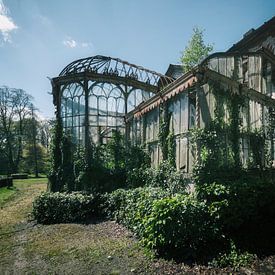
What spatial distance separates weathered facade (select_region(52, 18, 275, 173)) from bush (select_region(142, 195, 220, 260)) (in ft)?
6.50

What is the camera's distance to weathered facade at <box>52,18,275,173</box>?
8070mm

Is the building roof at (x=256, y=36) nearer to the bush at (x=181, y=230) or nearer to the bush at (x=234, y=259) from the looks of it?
the bush at (x=181, y=230)

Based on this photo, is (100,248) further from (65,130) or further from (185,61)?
(185,61)

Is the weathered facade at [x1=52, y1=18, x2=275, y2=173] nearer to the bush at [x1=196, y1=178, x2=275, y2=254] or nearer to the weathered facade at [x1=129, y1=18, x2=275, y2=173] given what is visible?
the weathered facade at [x1=129, y1=18, x2=275, y2=173]

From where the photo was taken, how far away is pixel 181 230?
5.80 m

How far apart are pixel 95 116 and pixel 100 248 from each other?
352 inches

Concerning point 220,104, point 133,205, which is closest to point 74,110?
point 133,205

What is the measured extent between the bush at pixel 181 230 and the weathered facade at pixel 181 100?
198 cm

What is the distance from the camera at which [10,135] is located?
37.9 m

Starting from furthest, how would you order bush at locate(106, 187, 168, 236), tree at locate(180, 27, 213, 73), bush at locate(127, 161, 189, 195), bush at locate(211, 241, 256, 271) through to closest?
tree at locate(180, 27, 213, 73), bush at locate(127, 161, 189, 195), bush at locate(106, 187, 168, 236), bush at locate(211, 241, 256, 271)

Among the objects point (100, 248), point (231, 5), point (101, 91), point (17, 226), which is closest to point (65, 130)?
point (101, 91)

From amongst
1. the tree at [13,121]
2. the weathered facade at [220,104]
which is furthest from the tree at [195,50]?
the tree at [13,121]

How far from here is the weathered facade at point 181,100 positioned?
8070 mm

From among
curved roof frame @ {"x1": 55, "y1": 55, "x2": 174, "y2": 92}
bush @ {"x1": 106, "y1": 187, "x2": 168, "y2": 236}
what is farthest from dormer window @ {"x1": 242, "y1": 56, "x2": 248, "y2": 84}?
bush @ {"x1": 106, "y1": 187, "x2": 168, "y2": 236}
